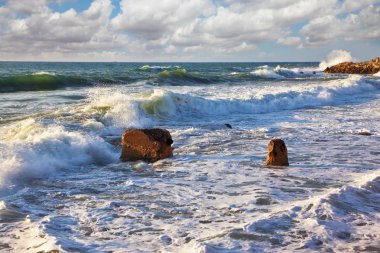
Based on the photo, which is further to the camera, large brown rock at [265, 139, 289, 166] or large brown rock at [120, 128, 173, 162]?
large brown rock at [120, 128, 173, 162]

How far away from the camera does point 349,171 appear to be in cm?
675

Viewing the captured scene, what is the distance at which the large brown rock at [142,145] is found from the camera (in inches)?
303

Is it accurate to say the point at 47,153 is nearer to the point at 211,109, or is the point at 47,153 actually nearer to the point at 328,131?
the point at 328,131

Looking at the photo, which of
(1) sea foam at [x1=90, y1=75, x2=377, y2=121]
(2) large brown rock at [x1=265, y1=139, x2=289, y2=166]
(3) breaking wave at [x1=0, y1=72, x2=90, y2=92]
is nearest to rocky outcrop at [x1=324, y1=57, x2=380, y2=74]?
(1) sea foam at [x1=90, y1=75, x2=377, y2=121]

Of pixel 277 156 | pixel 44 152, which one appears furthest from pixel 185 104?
pixel 277 156

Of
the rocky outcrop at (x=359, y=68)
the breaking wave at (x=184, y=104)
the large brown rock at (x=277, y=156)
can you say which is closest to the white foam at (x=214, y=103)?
the breaking wave at (x=184, y=104)

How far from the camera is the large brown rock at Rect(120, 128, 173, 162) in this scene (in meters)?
7.70

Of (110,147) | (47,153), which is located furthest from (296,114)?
(47,153)

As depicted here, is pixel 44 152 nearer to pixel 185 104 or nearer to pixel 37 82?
pixel 185 104

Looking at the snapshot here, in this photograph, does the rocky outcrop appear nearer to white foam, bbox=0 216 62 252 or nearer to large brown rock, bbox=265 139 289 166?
large brown rock, bbox=265 139 289 166

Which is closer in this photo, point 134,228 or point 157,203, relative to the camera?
point 134,228

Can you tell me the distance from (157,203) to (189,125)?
23.9 ft

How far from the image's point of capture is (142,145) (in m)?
7.71

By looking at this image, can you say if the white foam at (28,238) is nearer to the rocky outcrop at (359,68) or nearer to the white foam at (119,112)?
the white foam at (119,112)
